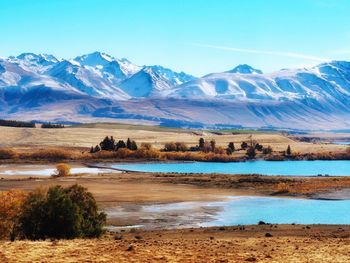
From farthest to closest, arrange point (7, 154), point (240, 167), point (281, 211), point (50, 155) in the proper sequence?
point (50, 155)
point (7, 154)
point (240, 167)
point (281, 211)

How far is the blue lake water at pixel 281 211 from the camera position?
62375 mm

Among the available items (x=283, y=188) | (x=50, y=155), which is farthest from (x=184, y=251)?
(x=50, y=155)

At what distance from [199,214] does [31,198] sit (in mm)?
27273

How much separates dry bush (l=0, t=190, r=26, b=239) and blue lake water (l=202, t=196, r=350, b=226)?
1911 centimetres

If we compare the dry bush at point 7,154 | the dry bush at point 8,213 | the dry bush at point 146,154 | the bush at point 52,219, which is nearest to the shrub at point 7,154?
the dry bush at point 7,154

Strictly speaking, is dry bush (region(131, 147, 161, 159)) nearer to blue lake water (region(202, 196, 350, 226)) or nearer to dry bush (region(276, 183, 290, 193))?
dry bush (region(276, 183, 290, 193))

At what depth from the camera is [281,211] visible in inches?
2773

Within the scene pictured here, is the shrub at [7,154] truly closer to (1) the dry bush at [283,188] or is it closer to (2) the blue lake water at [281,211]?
(1) the dry bush at [283,188]

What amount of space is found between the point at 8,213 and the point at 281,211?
3415 cm

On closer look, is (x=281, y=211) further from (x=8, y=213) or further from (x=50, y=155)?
(x=50, y=155)

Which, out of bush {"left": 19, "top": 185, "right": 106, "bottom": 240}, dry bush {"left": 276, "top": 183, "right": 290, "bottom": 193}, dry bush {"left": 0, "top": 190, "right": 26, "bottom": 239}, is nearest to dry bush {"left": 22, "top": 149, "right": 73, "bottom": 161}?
dry bush {"left": 276, "top": 183, "right": 290, "bottom": 193}

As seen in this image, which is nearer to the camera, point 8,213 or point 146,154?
point 8,213

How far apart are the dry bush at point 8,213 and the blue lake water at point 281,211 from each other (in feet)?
62.7

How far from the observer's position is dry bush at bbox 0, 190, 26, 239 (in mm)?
44406
